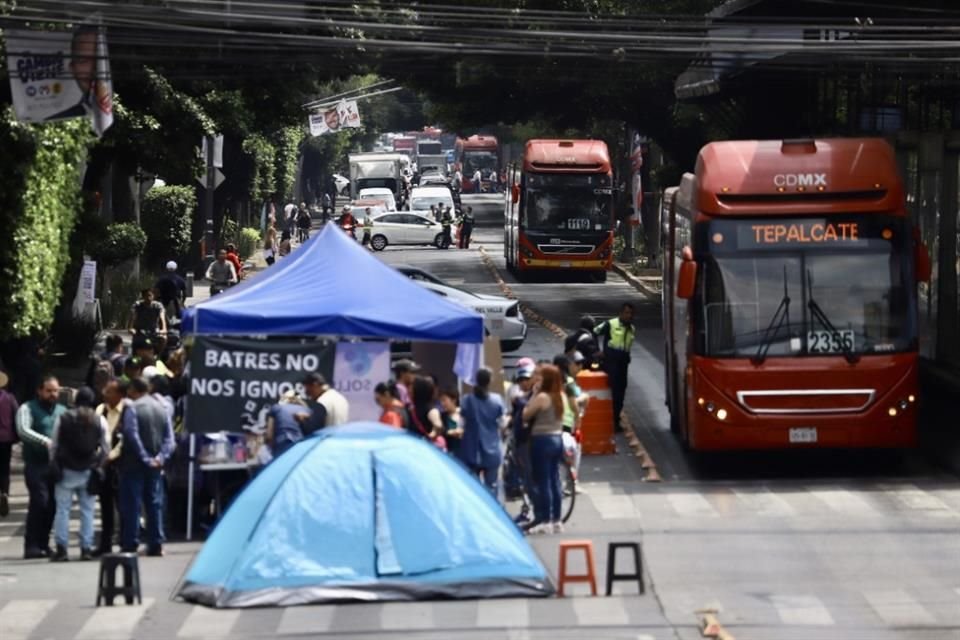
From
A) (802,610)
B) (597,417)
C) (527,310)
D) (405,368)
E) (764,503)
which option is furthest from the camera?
(527,310)

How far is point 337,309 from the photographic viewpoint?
770 inches

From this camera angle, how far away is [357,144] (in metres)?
123

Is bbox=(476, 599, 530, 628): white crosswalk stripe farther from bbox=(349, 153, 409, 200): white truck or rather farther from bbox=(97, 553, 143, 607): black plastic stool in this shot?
bbox=(349, 153, 409, 200): white truck

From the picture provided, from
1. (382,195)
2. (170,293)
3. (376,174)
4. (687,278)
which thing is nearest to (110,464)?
(687,278)

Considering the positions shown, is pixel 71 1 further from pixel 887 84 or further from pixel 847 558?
pixel 887 84

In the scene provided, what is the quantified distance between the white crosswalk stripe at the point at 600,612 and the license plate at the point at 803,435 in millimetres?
6411

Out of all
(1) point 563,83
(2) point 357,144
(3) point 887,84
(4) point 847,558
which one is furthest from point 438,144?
(4) point 847,558

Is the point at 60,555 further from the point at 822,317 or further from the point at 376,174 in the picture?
the point at 376,174

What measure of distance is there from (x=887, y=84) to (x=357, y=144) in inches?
3494

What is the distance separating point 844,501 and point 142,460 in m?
7.73

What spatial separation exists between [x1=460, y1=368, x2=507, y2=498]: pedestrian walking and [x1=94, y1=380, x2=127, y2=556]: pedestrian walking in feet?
11.1

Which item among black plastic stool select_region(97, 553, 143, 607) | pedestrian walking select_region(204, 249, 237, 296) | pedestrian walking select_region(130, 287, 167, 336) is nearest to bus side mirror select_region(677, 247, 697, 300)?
black plastic stool select_region(97, 553, 143, 607)

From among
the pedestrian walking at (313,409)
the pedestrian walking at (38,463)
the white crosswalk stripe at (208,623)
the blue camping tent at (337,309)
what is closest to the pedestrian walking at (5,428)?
the pedestrian walking at (38,463)

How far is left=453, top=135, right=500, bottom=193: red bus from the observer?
12250cm
